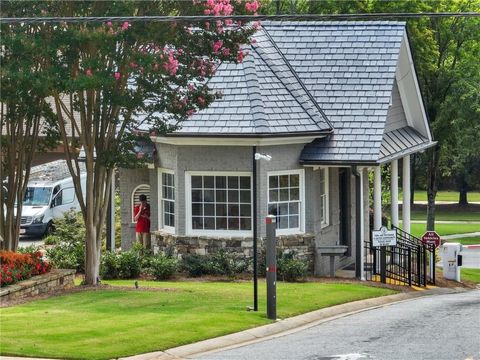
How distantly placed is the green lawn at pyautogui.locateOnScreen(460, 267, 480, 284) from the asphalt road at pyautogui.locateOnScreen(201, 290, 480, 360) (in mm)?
9791

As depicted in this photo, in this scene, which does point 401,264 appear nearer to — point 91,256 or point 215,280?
point 215,280

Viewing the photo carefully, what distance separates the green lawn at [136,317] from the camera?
49.4 ft

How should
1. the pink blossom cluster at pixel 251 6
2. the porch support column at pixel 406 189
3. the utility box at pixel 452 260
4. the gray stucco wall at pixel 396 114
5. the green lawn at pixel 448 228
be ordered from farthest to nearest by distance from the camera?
1. the green lawn at pixel 448 228
2. the porch support column at pixel 406 189
3. the gray stucco wall at pixel 396 114
4. the utility box at pixel 452 260
5. the pink blossom cluster at pixel 251 6

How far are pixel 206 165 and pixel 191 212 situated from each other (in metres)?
1.20

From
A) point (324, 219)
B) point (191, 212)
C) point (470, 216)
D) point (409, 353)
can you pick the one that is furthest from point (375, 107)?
point (470, 216)

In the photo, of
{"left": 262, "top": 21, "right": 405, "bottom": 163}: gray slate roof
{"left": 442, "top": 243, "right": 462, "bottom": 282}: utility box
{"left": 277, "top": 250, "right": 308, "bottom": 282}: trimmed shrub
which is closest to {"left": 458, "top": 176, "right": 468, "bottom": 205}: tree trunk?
{"left": 442, "top": 243, "right": 462, "bottom": 282}: utility box

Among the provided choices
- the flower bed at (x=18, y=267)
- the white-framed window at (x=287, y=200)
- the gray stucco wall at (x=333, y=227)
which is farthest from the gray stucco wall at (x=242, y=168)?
the flower bed at (x=18, y=267)

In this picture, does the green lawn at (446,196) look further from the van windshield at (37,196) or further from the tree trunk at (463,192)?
the van windshield at (37,196)

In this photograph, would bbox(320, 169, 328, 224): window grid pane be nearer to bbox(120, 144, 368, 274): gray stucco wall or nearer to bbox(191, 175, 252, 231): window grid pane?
bbox(120, 144, 368, 274): gray stucco wall

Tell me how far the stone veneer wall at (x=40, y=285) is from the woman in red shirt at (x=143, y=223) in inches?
215

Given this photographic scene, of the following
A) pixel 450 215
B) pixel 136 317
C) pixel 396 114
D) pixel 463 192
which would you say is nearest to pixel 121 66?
pixel 136 317

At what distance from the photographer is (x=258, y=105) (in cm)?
2531

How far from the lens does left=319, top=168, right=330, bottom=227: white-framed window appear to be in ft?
89.6

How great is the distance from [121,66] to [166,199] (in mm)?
7183
